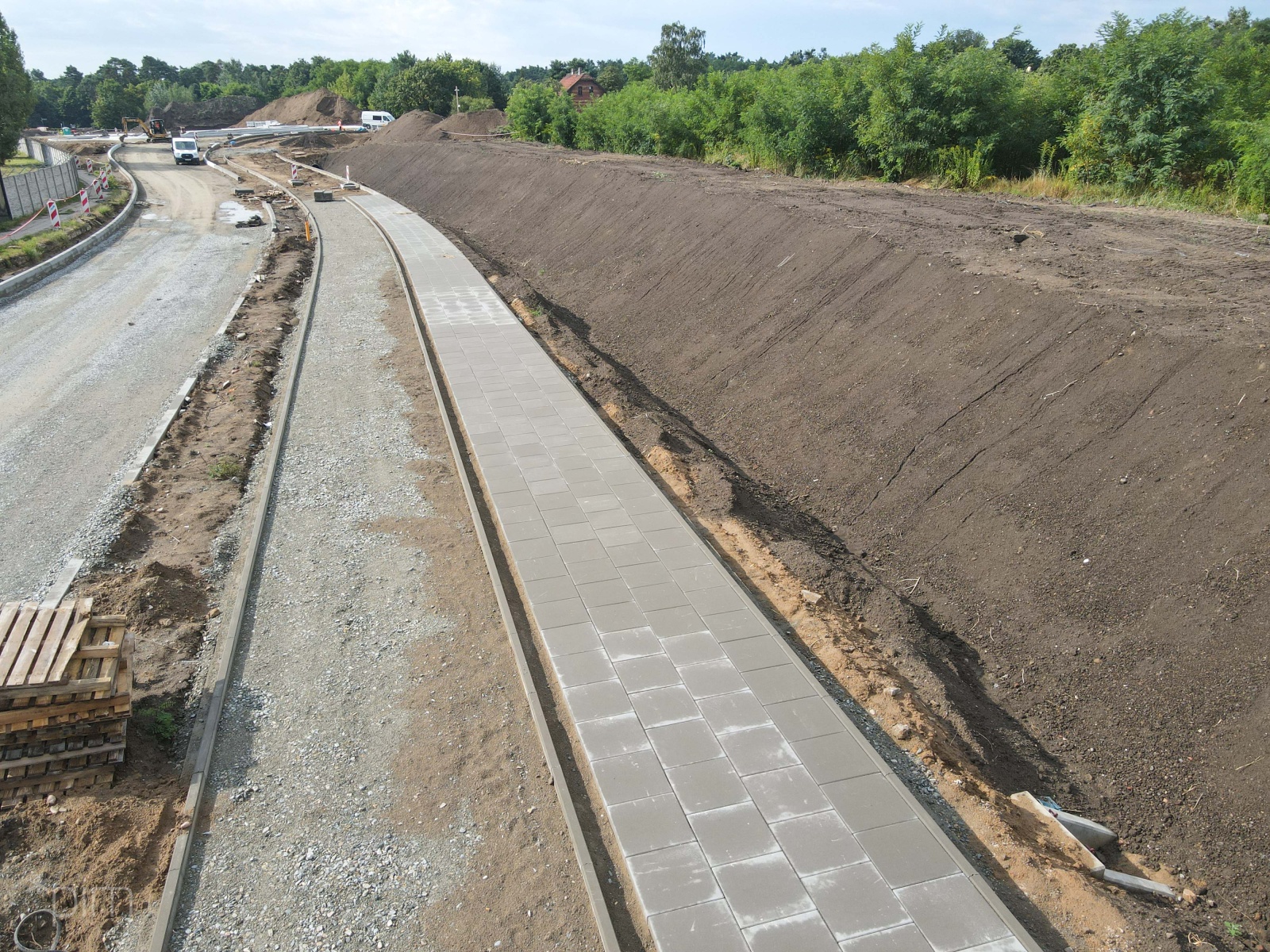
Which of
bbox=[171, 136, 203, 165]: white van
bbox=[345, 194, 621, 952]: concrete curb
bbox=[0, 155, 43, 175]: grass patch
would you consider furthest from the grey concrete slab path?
bbox=[0, 155, 43, 175]: grass patch

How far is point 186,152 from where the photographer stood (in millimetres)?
44438

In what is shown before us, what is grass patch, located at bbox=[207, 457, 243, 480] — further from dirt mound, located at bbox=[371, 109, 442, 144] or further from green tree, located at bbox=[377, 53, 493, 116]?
green tree, located at bbox=[377, 53, 493, 116]

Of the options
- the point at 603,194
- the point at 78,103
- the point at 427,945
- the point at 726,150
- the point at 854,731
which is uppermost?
the point at 78,103

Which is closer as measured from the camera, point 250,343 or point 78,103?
point 250,343

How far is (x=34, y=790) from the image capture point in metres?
5.09

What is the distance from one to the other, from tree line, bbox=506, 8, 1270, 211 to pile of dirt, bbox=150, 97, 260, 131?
237 ft

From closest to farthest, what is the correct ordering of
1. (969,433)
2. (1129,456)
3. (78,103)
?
(1129,456)
(969,433)
(78,103)

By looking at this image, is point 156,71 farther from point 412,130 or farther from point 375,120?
point 412,130

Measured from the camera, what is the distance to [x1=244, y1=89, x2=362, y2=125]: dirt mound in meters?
71.8

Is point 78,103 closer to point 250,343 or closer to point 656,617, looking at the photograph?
point 250,343

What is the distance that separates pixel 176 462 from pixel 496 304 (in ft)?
25.0

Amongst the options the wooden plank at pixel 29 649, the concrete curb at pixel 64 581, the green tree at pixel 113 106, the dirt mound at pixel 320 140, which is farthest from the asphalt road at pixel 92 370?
the green tree at pixel 113 106

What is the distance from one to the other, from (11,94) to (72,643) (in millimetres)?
33932

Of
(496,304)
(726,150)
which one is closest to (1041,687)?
(496,304)
